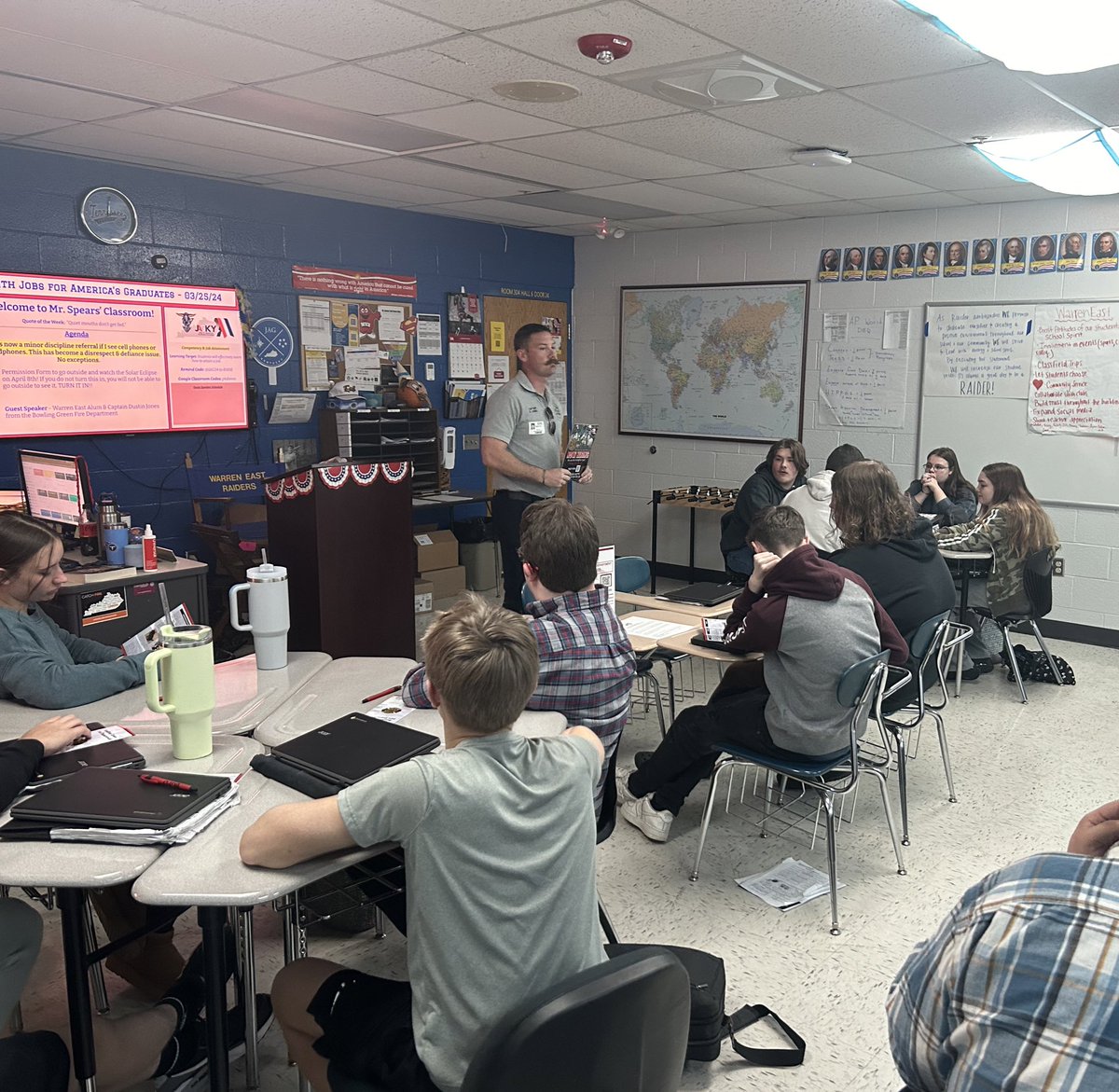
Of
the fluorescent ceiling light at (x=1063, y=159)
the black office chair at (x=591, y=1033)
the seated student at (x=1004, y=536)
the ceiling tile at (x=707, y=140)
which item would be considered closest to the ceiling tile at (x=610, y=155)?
the ceiling tile at (x=707, y=140)

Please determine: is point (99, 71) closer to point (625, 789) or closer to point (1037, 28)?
point (1037, 28)

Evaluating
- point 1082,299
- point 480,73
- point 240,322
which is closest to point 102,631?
point 240,322

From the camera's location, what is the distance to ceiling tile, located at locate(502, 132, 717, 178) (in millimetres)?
4527

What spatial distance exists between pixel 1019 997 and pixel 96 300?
534cm

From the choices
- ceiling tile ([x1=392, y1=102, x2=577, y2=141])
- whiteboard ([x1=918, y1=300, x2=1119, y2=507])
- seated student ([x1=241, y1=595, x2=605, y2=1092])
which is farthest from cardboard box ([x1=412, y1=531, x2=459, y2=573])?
seated student ([x1=241, y1=595, x2=605, y2=1092])

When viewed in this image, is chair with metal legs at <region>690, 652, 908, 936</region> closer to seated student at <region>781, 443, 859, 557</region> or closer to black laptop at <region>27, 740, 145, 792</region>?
seated student at <region>781, 443, 859, 557</region>

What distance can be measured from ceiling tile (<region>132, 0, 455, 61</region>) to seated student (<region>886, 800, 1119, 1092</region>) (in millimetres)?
2673

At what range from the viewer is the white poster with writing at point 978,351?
618 centimetres

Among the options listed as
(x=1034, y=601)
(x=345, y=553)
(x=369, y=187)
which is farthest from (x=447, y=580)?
(x=1034, y=601)

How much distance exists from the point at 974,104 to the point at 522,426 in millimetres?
2541

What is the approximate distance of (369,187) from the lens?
5809 mm

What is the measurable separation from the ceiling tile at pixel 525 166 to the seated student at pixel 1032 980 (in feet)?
14.2

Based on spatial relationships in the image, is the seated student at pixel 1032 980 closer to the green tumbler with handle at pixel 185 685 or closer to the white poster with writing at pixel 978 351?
the green tumbler with handle at pixel 185 685

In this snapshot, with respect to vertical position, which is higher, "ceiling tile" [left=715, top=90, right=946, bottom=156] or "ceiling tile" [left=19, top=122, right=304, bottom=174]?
"ceiling tile" [left=19, top=122, right=304, bottom=174]
